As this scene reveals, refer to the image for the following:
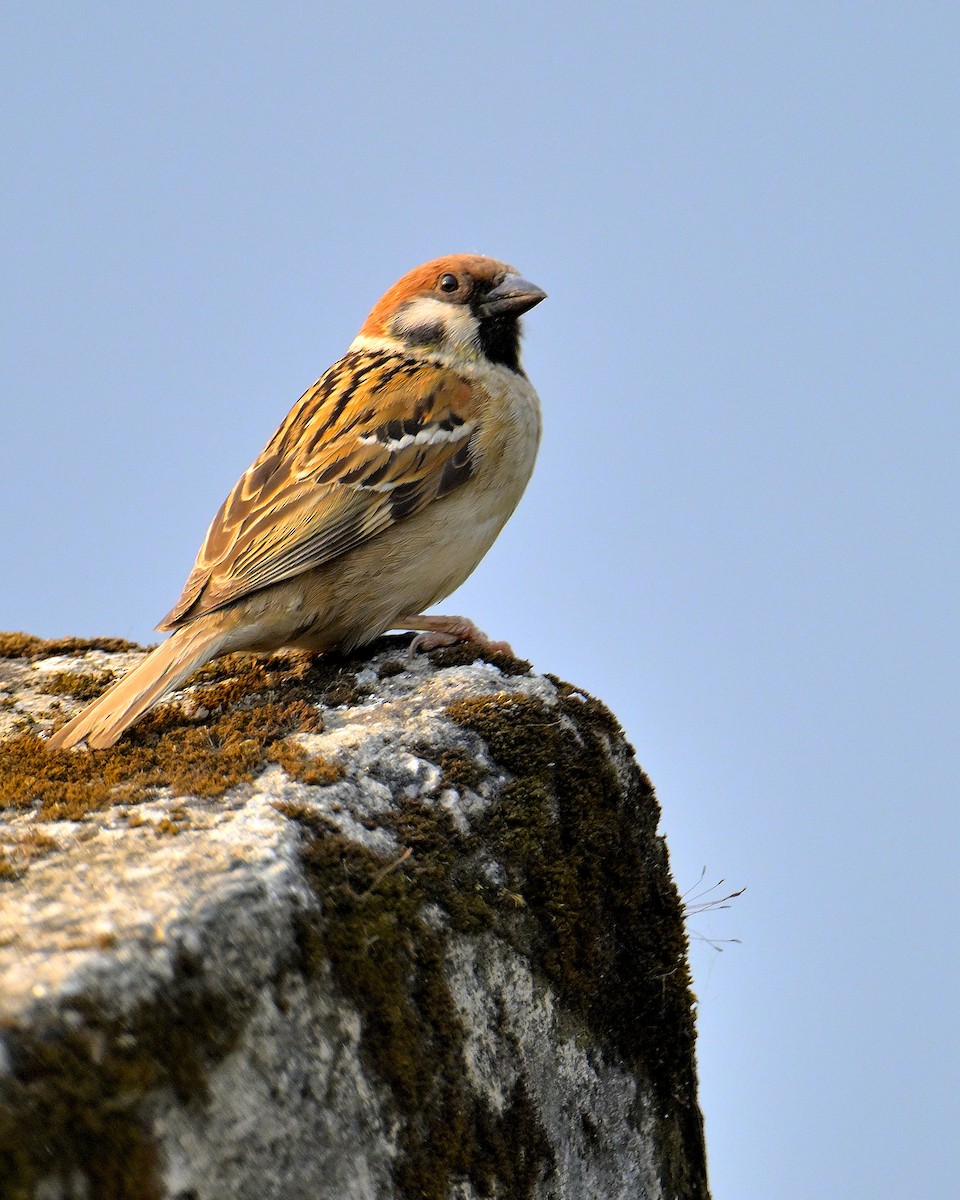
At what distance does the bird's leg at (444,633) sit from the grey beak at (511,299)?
193 cm

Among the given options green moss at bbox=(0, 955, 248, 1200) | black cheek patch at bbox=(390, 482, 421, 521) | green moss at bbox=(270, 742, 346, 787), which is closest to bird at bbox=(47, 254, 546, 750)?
black cheek patch at bbox=(390, 482, 421, 521)

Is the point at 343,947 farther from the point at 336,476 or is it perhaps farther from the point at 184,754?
the point at 336,476

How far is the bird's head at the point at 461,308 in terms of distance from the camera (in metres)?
6.81

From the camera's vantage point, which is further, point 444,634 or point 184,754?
point 444,634

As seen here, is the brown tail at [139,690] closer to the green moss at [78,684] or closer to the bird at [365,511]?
the bird at [365,511]

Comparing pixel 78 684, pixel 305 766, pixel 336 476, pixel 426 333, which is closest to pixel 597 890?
pixel 305 766

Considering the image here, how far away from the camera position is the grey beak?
6879 mm

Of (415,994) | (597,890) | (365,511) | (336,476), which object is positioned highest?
(336,476)

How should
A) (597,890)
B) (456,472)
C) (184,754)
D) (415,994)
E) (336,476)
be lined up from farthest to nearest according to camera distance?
(456,472) → (336,476) → (597,890) → (184,754) → (415,994)

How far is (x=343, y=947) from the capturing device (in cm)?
313

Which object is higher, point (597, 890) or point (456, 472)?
point (456, 472)

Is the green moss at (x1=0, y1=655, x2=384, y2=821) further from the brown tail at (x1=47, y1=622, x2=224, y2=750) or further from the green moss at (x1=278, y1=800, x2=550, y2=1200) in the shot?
the green moss at (x1=278, y1=800, x2=550, y2=1200)

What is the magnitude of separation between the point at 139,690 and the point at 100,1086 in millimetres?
2146

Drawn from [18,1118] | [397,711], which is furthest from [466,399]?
[18,1118]
